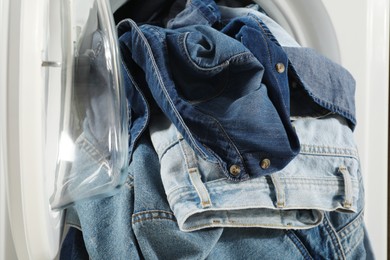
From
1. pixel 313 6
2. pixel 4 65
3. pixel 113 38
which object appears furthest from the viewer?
pixel 313 6

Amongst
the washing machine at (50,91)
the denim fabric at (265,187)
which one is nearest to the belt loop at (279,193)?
the denim fabric at (265,187)

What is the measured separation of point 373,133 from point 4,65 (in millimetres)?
554

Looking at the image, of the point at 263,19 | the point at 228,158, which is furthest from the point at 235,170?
the point at 263,19

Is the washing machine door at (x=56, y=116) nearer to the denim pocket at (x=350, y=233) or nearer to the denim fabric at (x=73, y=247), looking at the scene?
the denim fabric at (x=73, y=247)

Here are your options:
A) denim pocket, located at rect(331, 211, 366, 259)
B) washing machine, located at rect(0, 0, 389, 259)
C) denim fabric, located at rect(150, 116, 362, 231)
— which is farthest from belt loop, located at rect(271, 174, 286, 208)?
washing machine, located at rect(0, 0, 389, 259)

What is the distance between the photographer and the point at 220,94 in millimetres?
571

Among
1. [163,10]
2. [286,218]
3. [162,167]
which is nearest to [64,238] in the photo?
[162,167]

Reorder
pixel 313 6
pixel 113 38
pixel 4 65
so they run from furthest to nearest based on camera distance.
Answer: pixel 313 6 → pixel 113 38 → pixel 4 65

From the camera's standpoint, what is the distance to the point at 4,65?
15.3 inches

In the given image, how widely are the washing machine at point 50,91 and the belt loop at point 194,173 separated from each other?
0.47 feet

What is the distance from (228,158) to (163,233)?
0.11m

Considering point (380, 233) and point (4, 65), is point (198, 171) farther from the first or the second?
point (380, 233)

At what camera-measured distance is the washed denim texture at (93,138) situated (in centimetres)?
50

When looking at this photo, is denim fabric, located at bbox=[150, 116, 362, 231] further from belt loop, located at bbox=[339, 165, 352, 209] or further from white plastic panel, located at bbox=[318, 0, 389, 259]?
white plastic panel, located at bbox=[318, 0, 389, 259]
